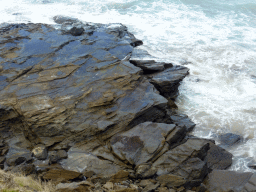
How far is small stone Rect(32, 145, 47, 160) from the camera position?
24.1ft

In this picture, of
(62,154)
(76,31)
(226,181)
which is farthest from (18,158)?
(76,31)

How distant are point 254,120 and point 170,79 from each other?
440 cm

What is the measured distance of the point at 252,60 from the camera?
16.3 m

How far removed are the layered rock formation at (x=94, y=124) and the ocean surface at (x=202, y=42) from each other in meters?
1.57

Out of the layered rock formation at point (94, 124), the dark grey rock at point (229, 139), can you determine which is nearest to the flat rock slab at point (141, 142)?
the layered rock formation at point (94, 124)

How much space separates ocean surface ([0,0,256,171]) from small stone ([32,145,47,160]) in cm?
636

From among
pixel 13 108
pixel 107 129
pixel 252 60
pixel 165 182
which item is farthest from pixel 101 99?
pixel 252 60

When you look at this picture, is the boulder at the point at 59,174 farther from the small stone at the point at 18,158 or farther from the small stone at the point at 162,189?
the small stone at the point at 162,189

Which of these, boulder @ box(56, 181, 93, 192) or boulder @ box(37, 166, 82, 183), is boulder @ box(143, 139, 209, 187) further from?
boulder @ box(37, 166, 82, 183)

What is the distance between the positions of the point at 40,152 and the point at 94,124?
1.94m

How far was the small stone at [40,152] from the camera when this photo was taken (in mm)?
7359

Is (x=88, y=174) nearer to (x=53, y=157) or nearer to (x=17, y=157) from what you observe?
(x=53, y=157)

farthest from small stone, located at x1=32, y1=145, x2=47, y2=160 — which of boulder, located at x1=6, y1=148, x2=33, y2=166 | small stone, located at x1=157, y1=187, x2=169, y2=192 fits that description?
small stone, located at x1=157, y1=187, x2=169, y2=192

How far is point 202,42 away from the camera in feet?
61.0
